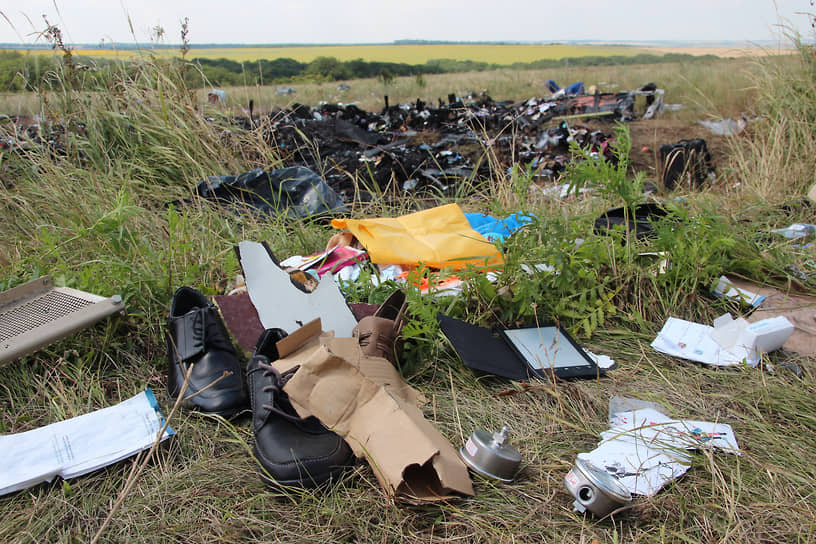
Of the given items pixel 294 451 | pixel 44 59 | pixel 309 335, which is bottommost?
pixel 294 451

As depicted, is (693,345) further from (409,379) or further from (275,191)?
(275,191)

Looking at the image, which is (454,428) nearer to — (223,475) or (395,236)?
(223,475)

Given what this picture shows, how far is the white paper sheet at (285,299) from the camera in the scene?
2.06 m

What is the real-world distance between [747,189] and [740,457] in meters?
3.40

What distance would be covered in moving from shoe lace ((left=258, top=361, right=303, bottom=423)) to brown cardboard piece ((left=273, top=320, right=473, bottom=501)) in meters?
0.03

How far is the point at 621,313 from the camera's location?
2363 millimetres

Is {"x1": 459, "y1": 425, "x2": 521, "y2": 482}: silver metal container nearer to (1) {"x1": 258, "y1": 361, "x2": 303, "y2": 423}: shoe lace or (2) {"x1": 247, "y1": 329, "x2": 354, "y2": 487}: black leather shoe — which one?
(2) {"x1": 247, "y1": 329, "x2": 354, "y2": 487}: black leather shoe

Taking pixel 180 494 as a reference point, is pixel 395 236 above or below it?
above

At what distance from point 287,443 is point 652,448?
3.62ft

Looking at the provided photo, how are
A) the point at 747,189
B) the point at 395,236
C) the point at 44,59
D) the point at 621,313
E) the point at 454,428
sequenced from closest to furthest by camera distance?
the point at 454,428 → the point at 621,313 → the point at 395,236 → the point at 44,59 → the point at 747,189

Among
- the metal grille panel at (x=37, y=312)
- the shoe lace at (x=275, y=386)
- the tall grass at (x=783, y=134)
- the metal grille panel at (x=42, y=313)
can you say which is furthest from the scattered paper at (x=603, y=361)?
the tall grass at (x=783, y=134)

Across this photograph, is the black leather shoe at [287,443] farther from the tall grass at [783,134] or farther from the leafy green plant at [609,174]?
the tall grass at [783,134]

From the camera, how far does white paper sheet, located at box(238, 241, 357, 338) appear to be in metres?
2.06

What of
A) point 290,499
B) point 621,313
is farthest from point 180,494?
point 621,313
